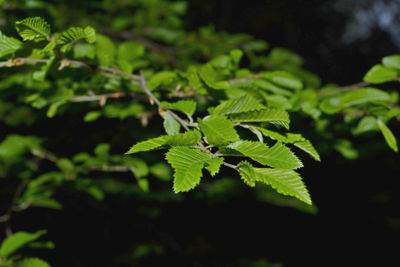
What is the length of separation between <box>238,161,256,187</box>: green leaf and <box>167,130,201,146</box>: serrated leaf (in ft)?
0.40

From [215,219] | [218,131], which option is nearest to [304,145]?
[218,131]

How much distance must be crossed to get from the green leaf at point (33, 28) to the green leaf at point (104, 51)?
0.39m

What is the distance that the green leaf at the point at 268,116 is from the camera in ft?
2.55

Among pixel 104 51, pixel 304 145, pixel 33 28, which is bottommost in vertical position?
pixel 104 51

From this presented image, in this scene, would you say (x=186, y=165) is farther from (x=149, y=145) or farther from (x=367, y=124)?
(x=367, y=124)

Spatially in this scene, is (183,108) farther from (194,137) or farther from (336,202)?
(336,202)

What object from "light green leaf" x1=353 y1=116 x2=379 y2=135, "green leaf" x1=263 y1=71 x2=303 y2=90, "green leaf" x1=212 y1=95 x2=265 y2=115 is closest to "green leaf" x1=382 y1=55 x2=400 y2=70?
"light green leaf" x1=353 y1=116 x2=379 y2=135

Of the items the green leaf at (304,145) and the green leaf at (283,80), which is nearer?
the green leaf at (304,145)

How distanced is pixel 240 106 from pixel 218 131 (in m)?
0.13

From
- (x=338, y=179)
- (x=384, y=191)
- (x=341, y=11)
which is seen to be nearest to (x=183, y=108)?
(x=338, y=179)

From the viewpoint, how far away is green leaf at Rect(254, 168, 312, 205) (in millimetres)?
649

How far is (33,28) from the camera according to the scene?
2.71 ft

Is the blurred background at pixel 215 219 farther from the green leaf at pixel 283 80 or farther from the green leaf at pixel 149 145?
the green leaf at pixel 149 145

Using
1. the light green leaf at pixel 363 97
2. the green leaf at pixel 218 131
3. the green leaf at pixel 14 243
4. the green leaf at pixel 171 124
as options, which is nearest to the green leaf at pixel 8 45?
the green leaf at pixel 171 124
